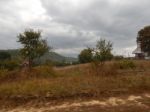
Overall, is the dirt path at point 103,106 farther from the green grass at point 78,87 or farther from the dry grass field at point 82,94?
the green grass at point 78,87

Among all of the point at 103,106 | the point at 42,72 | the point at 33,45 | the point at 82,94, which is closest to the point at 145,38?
the point at 33,45

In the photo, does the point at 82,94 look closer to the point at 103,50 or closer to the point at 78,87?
the point at 78,87

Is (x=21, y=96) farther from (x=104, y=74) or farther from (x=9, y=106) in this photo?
(x=104, y=74)

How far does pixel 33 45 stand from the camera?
39.0 m

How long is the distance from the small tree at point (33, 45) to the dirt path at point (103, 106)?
20437mm

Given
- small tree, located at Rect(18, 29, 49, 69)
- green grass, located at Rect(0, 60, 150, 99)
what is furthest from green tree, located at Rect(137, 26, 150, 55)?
green grass, located at Rect(0, 60, 150, 99)

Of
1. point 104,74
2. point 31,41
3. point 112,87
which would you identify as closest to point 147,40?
point 31,41

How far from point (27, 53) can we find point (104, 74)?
1606 centimetres

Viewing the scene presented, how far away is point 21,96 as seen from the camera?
17.9 meters

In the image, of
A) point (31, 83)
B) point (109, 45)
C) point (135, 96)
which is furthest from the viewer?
point (109, 45)

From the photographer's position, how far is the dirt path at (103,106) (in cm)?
1552

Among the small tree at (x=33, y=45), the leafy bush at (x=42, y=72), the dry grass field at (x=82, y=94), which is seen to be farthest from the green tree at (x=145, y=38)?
the dry grass field at (x=82, y=94)

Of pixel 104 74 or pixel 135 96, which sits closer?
pixel 135 96

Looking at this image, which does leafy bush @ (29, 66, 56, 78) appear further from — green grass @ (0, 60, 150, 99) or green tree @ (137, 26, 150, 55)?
green tree @ (137, 26, 150, 55)
